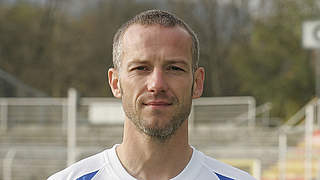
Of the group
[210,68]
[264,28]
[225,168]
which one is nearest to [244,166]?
[225,168]

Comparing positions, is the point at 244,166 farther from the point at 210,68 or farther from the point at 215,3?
the point at 215,3

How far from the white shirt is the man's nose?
33 cm

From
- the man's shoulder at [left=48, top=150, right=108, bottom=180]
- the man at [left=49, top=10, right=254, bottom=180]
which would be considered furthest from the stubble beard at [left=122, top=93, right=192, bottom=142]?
the man's shoulder at [left=48, top=150, right=108, bottom=180]

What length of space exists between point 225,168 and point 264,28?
2328 cm

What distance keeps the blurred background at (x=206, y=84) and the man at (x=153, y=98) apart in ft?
16.5

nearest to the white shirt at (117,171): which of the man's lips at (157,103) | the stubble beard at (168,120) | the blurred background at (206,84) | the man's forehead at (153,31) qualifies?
the stubble beard at (168,120)

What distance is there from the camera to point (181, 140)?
213 cm

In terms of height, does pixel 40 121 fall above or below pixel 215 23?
below

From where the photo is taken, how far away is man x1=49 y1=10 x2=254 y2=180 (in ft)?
6.49

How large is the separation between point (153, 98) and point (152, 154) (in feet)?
0.77

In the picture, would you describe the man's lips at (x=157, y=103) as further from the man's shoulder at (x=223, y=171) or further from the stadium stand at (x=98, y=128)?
the stadium stand at (x=98, y=128)

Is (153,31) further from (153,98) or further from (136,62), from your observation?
(153,98)

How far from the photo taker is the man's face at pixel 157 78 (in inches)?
77.5

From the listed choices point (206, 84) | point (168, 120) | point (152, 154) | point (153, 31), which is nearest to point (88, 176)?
point (152, 154)
